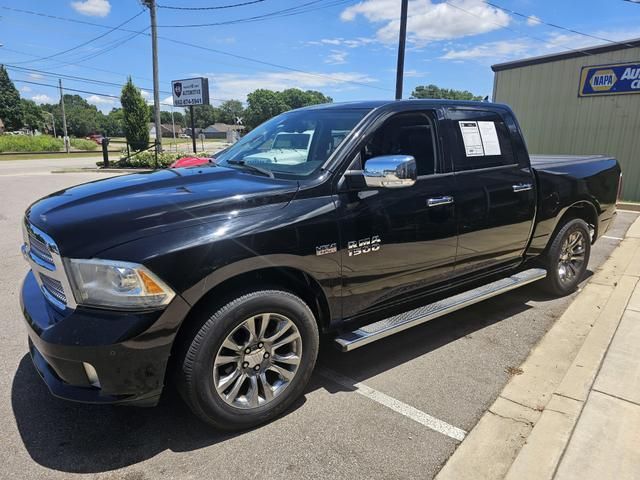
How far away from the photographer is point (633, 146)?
13.0 m

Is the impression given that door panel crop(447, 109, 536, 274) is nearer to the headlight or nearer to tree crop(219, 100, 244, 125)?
the headlight

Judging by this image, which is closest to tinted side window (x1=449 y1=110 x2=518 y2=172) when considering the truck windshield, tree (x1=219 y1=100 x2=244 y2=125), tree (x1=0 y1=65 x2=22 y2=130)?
the truck windshield

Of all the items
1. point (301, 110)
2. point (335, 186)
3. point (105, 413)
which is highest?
point (301, 110)

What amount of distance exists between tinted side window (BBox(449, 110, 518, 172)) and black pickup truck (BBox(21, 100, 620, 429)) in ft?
0.05

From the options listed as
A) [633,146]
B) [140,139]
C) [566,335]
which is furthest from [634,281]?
[140,139]

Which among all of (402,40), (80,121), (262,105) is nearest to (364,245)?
(402,40)

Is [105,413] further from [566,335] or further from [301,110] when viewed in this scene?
[566,335]

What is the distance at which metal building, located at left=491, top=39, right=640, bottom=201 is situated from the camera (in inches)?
506

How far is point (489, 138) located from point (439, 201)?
3.41 feet

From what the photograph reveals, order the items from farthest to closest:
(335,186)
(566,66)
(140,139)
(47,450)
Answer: (140,139) < (566,66) < (335,186) < (47,450)

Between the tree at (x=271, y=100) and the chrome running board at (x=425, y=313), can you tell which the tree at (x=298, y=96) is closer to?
the tree at (x=271, y=100)

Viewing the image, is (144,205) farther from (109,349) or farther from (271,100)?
(271,100)

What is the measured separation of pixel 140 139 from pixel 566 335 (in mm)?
30803

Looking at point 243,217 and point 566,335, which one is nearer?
point 243,217
